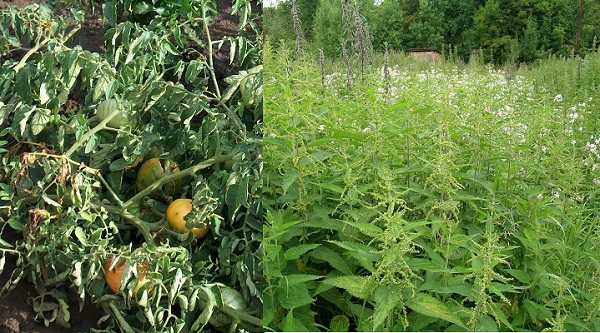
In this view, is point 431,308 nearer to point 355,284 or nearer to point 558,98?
point 355,284

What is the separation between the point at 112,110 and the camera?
1232 mm

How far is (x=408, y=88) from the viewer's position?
1.49m

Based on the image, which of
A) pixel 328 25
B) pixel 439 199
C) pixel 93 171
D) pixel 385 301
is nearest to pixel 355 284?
pixel 385 301

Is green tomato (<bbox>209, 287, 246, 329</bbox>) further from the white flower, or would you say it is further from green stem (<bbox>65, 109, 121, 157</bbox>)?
the white flower

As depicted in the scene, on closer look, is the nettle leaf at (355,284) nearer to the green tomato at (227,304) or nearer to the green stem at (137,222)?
the green tomato at (227,304)

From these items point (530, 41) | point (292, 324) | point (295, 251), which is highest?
point (530, 41)

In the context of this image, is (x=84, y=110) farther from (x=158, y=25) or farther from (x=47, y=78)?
(x=158, y=25)

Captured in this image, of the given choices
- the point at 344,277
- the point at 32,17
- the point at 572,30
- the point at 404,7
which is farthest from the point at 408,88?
the point at 32,17

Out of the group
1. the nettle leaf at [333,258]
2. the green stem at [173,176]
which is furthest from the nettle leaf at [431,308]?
the green stem at [173,176]

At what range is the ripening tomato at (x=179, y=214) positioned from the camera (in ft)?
4.00

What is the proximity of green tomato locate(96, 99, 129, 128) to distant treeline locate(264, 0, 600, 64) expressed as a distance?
0.32m

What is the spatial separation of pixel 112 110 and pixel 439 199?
0.59 m

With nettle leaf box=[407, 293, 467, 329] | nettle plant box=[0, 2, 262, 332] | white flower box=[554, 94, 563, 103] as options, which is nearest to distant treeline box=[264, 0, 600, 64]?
white flower box=[554, 94, 563, 103]

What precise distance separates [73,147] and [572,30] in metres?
0.92
